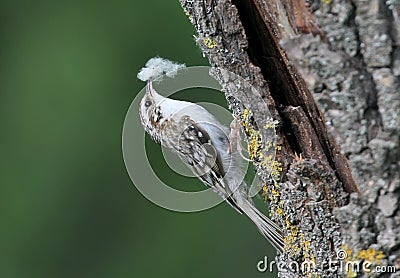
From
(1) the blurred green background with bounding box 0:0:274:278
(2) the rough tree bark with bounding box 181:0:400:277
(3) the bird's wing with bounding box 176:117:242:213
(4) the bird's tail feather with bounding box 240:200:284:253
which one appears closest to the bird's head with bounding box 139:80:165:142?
(3) the bird's wing with bounding box 176:117:242:213

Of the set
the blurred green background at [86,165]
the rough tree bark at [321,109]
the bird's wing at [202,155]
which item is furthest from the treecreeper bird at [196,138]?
the blurred green background at [86,165]

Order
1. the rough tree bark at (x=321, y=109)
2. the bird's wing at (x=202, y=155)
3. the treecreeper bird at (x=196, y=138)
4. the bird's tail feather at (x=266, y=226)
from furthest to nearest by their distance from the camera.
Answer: the bird's wing at (x=202, y=155), the treecreeper bird at (x=196, y=138), the bird's tail feather at (x=266, y=226), the rough tree bark at (x=321, y=109)

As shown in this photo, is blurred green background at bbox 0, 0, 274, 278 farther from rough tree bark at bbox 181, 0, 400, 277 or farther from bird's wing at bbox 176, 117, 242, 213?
rough tree bark at bbox 181, 0, 400, 277

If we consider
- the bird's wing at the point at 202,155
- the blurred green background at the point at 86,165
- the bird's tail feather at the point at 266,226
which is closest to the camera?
the bird's tail feather at the point at 266,226

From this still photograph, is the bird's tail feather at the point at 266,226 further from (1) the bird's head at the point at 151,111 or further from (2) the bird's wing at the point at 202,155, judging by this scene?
(1) the bird's head at the point at 151,111

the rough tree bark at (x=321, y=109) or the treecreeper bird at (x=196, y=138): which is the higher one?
→ the rough tree bark at (x=321, y=109)

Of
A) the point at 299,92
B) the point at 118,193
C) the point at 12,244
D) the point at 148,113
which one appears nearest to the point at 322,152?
the point at 299,92

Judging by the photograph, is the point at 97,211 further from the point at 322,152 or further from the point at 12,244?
the point at 322,152
